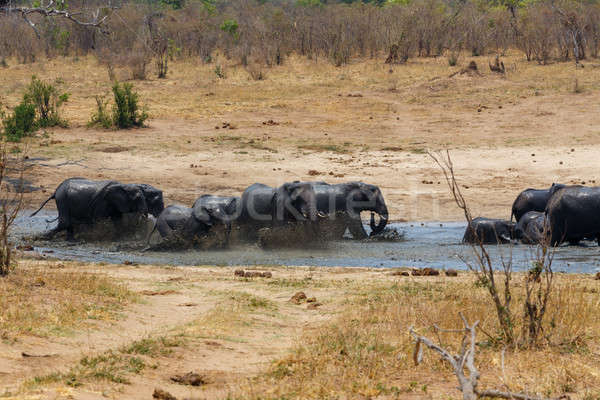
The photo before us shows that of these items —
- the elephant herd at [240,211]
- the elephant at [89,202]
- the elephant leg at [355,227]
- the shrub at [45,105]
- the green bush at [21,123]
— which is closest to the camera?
the elephant herd at [240,211]

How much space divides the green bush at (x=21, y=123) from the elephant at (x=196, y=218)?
258 inches

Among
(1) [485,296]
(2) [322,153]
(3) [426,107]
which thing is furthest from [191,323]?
(3) [426,107]

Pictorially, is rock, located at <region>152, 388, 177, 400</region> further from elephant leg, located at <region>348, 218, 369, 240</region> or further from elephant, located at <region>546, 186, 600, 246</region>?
elephant leg, located at <region>348, 218, 369, 240</region>

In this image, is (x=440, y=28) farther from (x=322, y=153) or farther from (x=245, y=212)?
(x=245, y=212)

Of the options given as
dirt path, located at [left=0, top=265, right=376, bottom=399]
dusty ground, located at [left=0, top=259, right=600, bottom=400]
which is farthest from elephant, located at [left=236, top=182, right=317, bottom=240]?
dusty ground, located at [left=0, top=259, right=600, bottom=400]

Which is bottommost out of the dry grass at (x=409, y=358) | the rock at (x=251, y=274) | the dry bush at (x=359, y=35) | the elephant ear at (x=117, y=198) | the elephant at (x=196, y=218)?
the rock at (x=251, y=274)

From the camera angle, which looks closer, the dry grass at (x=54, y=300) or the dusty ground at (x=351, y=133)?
the dry grass at (x=54, y=300)

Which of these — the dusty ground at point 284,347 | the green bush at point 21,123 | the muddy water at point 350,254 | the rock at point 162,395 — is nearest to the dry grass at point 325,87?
the green bush at point 21,123

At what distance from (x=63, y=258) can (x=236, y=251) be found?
262 centimetres

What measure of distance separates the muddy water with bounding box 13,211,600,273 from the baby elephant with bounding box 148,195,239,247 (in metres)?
0.29

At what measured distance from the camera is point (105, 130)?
20094 mm

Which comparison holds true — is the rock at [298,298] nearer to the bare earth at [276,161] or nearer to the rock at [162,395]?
Result: the bare earth at [276,161]

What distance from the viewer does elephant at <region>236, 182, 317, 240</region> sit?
1328 cm

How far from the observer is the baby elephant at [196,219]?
12828 millimetres
